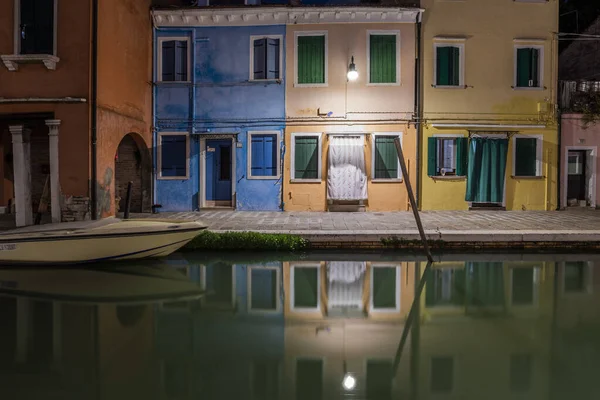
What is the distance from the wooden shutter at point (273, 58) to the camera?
15289 mm

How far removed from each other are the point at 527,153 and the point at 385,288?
32.7 feet

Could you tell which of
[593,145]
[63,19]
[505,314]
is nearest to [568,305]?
[505,314]

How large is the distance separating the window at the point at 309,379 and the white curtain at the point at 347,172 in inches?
414

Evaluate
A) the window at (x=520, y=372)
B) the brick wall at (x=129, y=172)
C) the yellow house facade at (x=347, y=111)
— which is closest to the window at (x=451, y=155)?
the yellow house facade at (x=347, y=111)

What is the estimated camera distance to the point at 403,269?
885cm

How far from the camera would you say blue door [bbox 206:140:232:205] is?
15562mm

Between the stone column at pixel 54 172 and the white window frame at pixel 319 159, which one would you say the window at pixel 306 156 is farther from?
the stone column at pixel 54 172

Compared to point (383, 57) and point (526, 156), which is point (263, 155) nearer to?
point (383, 57)

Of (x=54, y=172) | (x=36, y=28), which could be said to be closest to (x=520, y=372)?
(x=54, y=172)

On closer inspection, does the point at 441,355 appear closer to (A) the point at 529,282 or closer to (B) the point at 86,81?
(A) the point at 529,282

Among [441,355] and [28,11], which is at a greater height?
[28,11]

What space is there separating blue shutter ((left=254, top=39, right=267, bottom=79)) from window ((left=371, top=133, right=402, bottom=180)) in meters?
4.08

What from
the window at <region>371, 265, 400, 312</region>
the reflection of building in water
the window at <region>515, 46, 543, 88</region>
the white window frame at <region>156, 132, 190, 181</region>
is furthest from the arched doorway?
the window at <region>515, 46, 543, 88</region>

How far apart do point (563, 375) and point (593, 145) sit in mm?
13512
